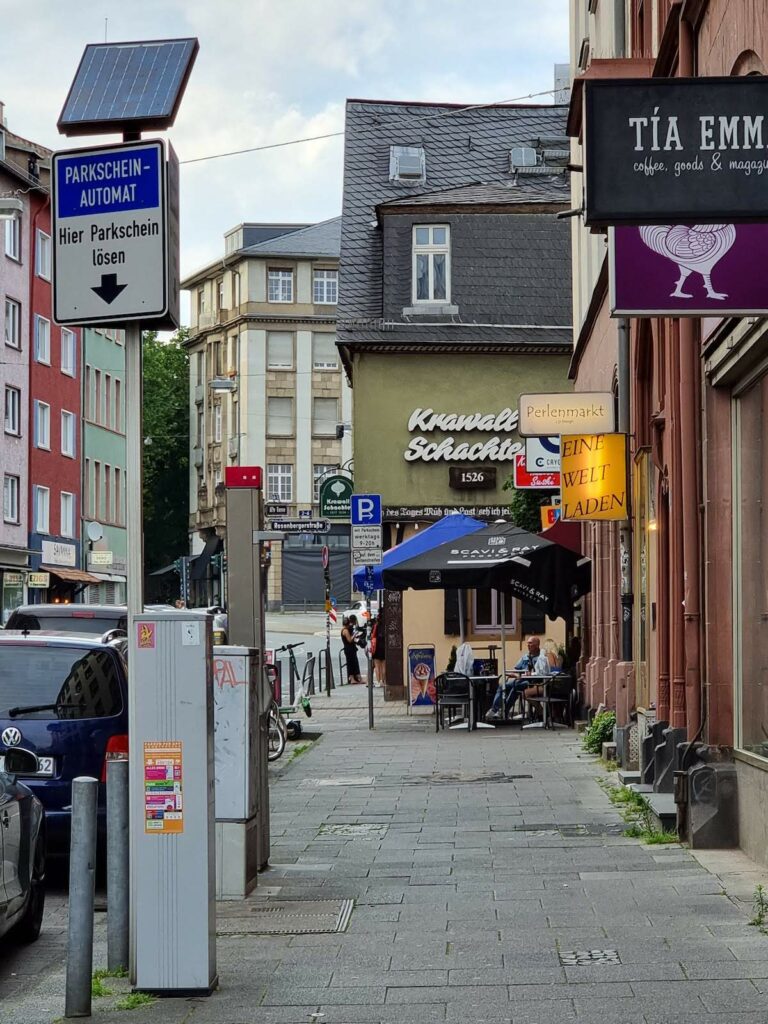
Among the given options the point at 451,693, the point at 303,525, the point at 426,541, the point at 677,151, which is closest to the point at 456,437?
the point at 303,525

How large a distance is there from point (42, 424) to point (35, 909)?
5221 centimetres

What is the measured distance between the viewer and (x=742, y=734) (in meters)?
12.2

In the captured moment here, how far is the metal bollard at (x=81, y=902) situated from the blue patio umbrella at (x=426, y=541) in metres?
16.9

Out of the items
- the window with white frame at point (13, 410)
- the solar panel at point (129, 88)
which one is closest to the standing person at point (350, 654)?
the window with white frame at point (13, 410)

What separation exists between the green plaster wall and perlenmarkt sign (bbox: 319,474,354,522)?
718 centimetres

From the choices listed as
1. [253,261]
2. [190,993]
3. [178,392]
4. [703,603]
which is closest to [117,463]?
[253,261]

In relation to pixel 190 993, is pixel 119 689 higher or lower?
higher

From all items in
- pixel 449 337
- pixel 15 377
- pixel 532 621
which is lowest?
pixel 532 621

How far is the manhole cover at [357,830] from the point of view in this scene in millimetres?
13289

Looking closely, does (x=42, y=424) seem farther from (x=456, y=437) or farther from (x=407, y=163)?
(x=456, y=437)

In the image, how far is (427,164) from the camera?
4253 centimetres

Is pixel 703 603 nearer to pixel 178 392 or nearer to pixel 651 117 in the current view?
pixel 651 117

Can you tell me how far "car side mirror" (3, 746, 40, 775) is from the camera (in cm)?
1084

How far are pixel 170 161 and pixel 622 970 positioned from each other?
13.9ft
